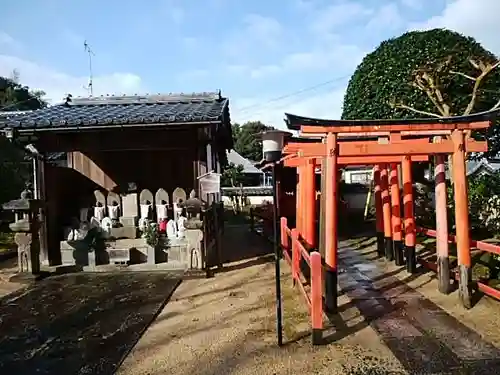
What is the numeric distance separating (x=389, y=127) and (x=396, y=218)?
3038mm

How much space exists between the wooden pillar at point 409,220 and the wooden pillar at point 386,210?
0.92 meters

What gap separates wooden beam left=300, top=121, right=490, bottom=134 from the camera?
5.16 m

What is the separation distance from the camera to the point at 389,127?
548 cm

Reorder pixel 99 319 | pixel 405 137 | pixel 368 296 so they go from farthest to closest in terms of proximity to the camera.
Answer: pixel 405 137 < pixel 368 296 < pixel 99 319

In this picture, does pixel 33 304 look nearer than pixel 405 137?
Yes

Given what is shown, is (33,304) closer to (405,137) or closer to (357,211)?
(405,137)

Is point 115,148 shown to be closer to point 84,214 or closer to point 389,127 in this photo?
point 84,214

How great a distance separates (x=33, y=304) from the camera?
242 inches

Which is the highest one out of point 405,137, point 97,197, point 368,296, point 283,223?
point 405,137

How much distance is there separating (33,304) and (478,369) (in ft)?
18.2

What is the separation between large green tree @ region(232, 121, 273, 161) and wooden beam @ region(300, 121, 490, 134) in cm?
3397

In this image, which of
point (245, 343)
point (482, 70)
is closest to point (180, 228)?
point (245, 343)

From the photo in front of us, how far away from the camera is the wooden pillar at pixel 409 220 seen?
734 cm

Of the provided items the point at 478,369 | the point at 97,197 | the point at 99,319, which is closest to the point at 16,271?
the point at 97,197
